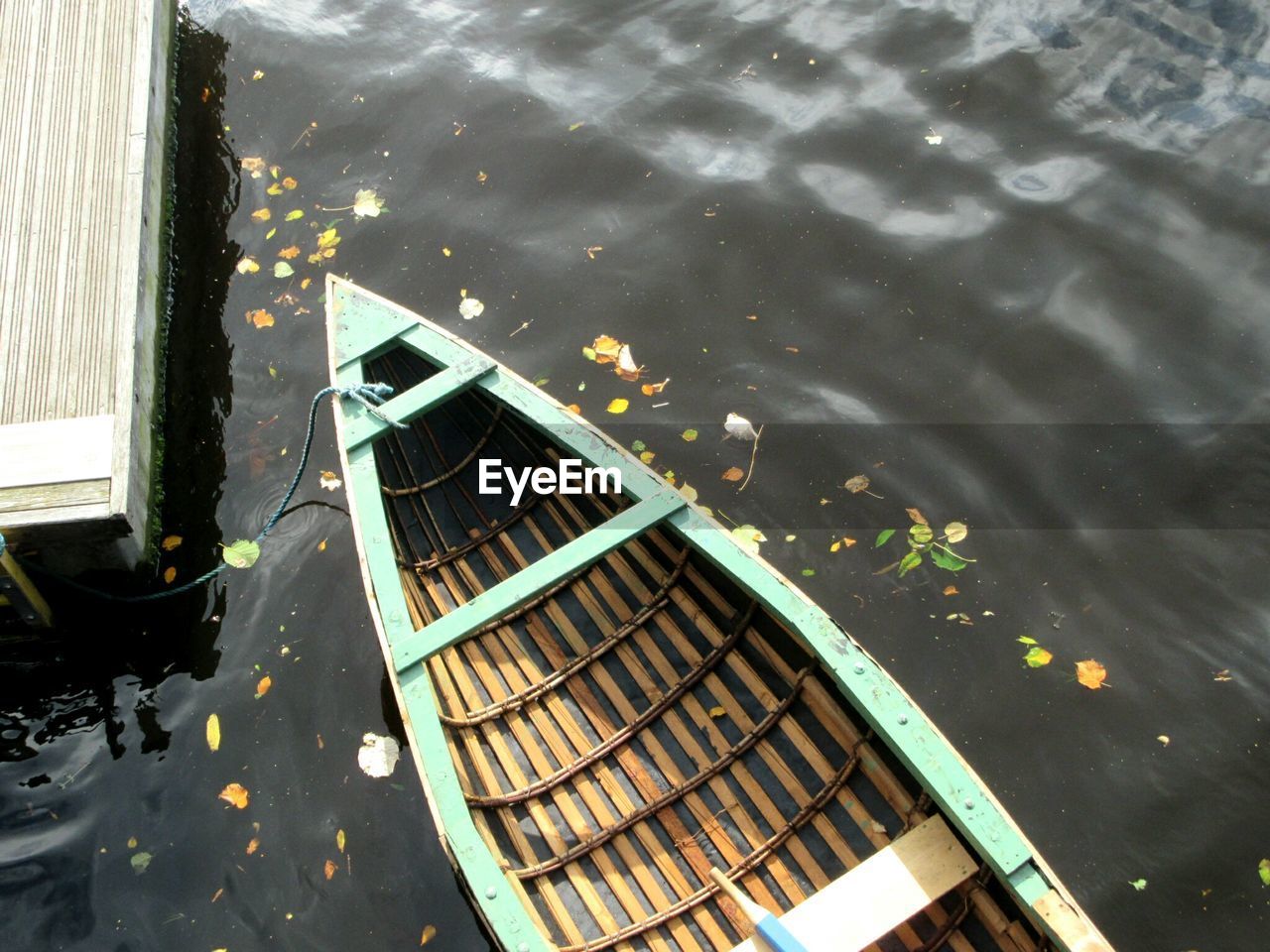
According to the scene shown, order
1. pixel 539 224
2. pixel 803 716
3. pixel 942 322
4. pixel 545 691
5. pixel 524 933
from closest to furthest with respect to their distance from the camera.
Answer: pixel 524 933 → pixel 803 716 → pixel 545 691 → pixel 942 322 → pixel 539 224

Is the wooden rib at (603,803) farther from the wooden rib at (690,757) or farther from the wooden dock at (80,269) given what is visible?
the wooden dock at (80,269)

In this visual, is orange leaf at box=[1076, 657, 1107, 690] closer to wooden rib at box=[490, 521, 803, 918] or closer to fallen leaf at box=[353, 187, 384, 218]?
wooden rib at box=[490, 521, 803, 918]

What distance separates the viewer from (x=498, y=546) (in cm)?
554

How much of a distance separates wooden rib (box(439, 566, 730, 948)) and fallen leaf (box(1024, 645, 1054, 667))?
2.03 meters

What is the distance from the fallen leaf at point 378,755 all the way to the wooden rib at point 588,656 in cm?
60

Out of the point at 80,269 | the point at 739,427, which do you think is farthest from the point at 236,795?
the point at 739,427

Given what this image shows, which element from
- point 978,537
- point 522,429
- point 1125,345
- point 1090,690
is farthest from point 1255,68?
point 522,429

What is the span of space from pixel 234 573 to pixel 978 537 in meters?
3.98

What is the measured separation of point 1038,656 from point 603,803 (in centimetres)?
223

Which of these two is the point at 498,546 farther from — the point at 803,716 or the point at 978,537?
the point at 978,537

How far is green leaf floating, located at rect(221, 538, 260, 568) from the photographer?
602 centimetres

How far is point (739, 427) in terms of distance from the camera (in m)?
6.24

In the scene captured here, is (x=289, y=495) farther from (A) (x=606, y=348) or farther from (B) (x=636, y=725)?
(B) (x=636, y=725)

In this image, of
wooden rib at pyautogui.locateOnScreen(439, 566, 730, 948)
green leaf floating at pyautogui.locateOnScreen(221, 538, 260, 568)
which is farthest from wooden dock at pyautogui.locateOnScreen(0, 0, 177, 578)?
wooden rib at pyautogui.locateOnScreen(439, 566, 730, 948)
